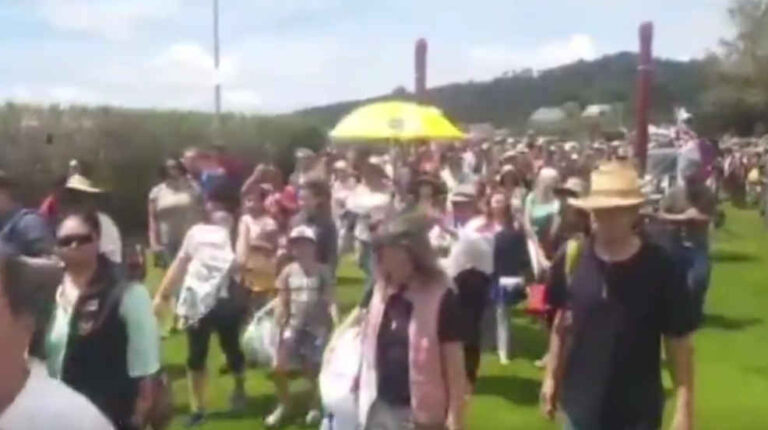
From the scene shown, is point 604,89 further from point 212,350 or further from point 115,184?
point 212,350

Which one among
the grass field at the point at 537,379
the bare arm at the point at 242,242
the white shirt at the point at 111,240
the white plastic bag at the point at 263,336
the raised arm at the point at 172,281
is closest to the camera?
the white shirt at the point at 111,240

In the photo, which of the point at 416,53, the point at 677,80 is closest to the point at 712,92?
the point at 677,80

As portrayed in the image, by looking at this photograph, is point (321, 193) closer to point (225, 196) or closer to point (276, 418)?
point (225, 196)

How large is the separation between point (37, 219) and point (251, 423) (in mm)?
3194

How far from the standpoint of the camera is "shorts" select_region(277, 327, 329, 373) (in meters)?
11.8

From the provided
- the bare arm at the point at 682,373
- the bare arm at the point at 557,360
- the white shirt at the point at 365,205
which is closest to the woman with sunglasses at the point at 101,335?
the bare arm at the point at 557,360

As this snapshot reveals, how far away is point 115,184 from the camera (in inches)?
1293

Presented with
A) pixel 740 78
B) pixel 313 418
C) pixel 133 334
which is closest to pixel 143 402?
pixel 133 334

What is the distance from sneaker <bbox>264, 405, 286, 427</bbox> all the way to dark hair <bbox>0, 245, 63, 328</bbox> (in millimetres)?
7940

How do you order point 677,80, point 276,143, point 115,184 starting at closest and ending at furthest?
point 115,184 < point 276,143 < point 677,80

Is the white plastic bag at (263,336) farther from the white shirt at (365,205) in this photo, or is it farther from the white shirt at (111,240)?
the white shirt at (365,205)

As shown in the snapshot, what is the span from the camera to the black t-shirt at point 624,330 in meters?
6.81

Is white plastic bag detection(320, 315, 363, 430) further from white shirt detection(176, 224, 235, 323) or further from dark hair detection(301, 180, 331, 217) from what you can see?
dark hair detection(301, 180, 331, 217)

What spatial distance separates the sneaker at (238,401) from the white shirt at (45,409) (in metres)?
8.59
